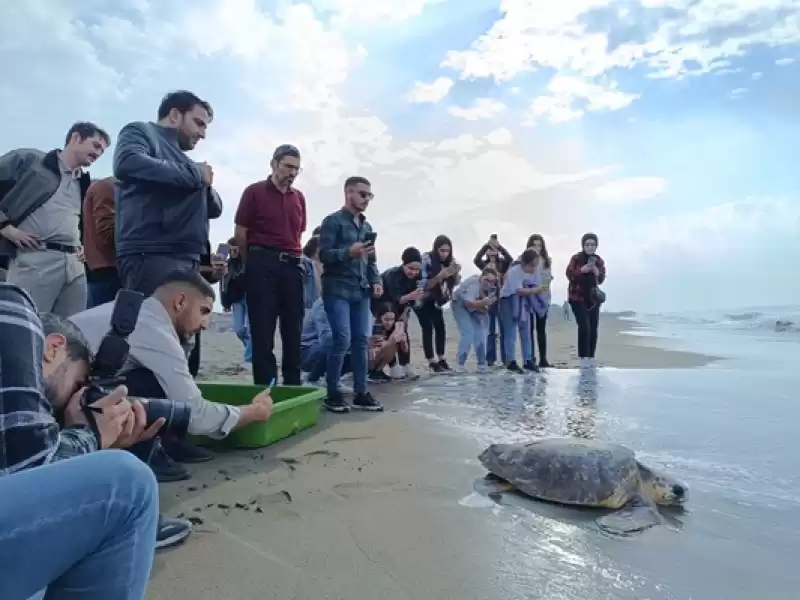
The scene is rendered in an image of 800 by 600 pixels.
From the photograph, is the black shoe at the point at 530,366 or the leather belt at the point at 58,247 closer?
the leather belt at the point at 58,247

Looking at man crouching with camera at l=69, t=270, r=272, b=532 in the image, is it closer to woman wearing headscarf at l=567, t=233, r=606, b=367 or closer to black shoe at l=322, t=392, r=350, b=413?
black shoe at l=322, t=392, r=350, b=413

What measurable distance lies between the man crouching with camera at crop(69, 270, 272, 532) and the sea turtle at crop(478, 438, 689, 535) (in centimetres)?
121

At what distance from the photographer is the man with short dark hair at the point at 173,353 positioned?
261 centimetres

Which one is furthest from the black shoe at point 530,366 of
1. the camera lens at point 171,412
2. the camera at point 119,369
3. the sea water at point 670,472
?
the camera lens at point 171,412

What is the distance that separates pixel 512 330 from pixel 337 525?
6.13 m

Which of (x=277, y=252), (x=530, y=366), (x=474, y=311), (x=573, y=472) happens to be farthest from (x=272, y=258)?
(x=530, y=366)

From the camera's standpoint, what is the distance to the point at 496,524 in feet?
8.06

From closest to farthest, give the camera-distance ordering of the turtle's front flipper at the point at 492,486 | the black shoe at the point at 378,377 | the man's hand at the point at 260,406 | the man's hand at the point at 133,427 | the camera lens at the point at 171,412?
the man's hand at the point at 133,427
the camera lens at the point at 171,412
the man's hand at the point at 260,406
the turtle's front flipper at the point at 492,486
the black shoe at the point at 378,377

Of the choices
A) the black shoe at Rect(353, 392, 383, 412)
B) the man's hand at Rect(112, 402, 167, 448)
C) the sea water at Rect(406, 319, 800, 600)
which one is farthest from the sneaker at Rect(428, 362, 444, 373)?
the man's hand at Rect(112, 402, 167, 448)

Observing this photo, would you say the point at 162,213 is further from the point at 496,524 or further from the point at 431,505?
the point at 496,524

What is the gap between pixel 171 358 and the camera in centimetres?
271

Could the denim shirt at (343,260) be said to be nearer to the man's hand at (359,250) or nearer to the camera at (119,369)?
the man's hand at (359,250)

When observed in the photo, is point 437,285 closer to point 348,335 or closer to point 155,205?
point 348,335

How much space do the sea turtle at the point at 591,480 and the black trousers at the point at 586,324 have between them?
→ 212 inches
